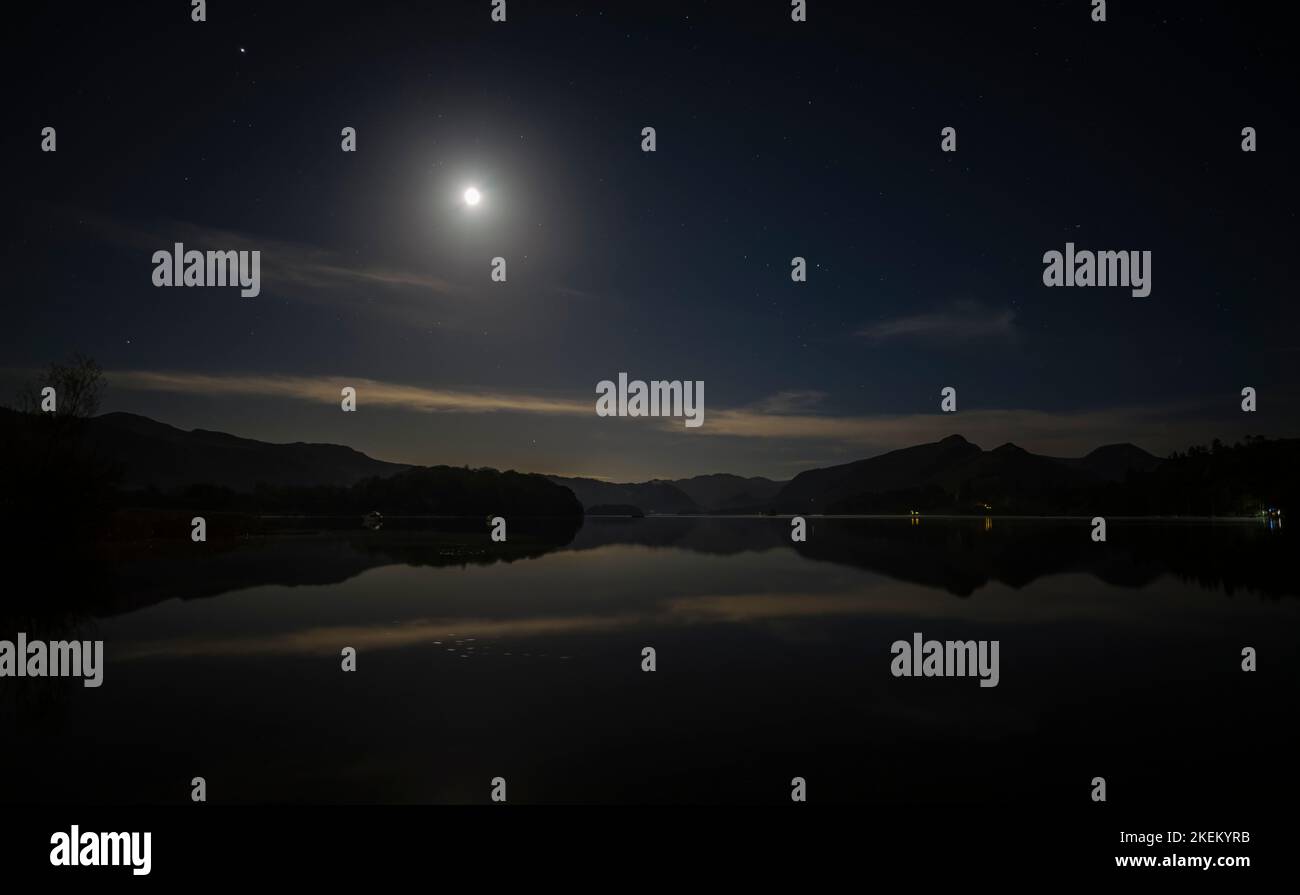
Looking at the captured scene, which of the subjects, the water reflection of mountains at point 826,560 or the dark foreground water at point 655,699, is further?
the water reflection of mountains at point 826,560

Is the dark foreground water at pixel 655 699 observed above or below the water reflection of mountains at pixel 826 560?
above

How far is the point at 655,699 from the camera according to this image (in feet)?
51.0

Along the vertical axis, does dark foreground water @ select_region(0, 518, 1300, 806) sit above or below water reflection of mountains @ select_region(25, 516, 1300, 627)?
above

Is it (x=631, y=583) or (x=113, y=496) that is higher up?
(x=113, y=496)

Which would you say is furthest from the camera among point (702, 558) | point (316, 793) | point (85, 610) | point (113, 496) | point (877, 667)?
point (113, 496)

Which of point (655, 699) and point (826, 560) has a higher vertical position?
point (655, 699)

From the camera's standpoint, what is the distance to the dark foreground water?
1103cm

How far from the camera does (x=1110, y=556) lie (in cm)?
5522

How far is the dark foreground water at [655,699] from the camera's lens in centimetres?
1103

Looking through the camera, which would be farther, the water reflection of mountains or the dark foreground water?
the water reflection of mountains

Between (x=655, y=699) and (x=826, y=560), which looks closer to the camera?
(x=655, y=699)
